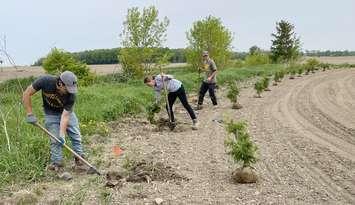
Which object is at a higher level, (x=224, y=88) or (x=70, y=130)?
(x=70, y=130)

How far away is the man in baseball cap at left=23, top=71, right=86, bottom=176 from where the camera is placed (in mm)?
7871

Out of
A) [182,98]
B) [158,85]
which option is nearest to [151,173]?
[158,85]

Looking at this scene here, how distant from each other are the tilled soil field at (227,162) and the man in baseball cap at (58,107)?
1.79 ft

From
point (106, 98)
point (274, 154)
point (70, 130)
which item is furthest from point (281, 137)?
point (106, 98)

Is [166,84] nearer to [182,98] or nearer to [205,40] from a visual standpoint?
[182,98]

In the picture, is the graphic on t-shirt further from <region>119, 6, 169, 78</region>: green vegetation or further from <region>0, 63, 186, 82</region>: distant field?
<region>119, 6, 169, 78</region>: green vegetation

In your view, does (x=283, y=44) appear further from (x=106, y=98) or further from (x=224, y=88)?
(x=106, y=98)

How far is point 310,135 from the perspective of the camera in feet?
38.4

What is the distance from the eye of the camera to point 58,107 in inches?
329

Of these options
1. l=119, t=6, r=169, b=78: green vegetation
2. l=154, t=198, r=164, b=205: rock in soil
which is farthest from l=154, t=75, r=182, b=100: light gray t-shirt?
l=119, t=6, r=169, b=78: green vegetation

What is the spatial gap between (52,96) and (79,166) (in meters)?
1.24

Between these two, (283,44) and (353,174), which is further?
(283,44)

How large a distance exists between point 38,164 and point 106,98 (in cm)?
793

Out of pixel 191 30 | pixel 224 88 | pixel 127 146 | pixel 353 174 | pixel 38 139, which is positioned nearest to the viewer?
pixel 353 174
